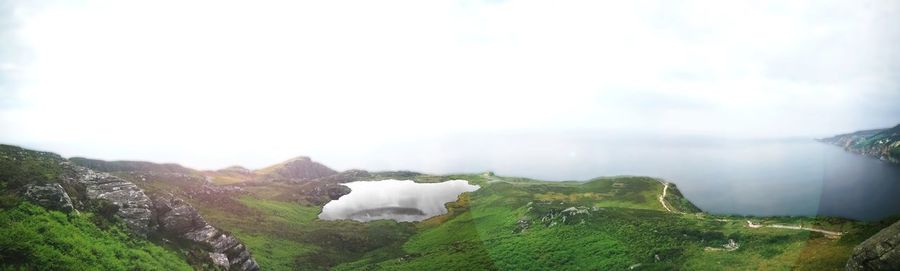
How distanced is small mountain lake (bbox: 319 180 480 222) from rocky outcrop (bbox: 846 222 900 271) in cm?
6458

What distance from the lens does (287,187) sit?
353 feet

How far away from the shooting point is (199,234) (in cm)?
4284

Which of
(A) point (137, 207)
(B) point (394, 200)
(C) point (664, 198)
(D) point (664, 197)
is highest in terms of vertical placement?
(A) point (137, 207)

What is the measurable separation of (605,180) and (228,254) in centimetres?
8378

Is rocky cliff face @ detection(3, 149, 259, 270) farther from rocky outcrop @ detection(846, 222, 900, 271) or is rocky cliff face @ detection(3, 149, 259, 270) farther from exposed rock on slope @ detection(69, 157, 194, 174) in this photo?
exposed rock on slope @ detection(69, 157, 194, 174)

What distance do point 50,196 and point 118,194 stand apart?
664cm

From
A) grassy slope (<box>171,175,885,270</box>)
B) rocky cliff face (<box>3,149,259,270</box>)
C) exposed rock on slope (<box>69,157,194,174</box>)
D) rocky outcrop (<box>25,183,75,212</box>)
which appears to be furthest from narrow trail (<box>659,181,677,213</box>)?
exposed rock on slope (<box>69,157,194,174</box>)

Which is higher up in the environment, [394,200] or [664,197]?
[664,197]

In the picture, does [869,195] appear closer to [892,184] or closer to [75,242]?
[892,184]

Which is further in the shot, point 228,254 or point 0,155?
point 228,254

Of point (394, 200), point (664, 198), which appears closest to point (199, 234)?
point (394, 200)

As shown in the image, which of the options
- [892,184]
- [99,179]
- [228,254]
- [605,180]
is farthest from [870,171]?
[99,179]

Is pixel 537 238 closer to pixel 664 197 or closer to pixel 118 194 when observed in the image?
pixel 664 197

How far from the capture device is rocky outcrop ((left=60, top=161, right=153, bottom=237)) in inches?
1473
